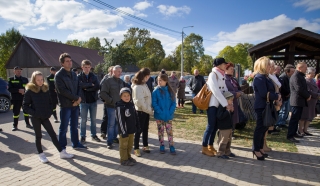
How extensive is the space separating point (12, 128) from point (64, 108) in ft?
12.4

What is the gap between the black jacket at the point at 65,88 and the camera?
15.4ft

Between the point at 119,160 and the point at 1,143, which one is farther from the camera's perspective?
the point at 1,143

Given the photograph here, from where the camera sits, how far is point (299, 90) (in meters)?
5.54

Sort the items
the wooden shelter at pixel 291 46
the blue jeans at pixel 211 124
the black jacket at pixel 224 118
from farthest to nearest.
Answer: the wooden shelter at pixel 291 46, the blue jeans at pixel 211 124, the black jacket at pixel 224 118

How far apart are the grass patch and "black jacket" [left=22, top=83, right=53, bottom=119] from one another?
340cm

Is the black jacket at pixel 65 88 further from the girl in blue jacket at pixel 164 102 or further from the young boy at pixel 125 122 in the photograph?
the girl in blue jacket at pixel 164 102

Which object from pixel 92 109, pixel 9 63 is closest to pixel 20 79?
pixel 92 109

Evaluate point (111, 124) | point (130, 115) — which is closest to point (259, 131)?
point (130, 115)

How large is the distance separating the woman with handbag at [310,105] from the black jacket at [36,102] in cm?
643

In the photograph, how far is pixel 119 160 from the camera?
466 cm

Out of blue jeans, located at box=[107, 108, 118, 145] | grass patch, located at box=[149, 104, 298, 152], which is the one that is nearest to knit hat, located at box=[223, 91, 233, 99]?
grass patch, located at box=[149, 104, 298, 152]

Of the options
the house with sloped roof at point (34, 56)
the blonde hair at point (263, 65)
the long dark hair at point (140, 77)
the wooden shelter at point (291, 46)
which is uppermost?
the house with sloped roof at point (34, 56)

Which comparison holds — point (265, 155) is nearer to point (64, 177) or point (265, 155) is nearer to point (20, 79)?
point (64, 177)

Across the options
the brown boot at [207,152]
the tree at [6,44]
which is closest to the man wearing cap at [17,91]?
the brown boot at [207,152]
